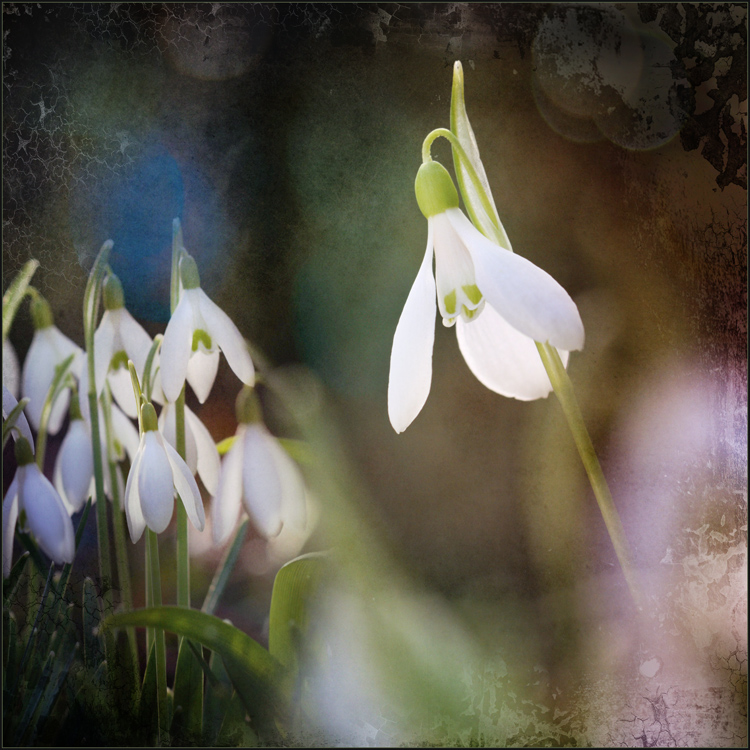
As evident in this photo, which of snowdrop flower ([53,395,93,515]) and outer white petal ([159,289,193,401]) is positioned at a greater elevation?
outer white petal ([159,289,193,401])

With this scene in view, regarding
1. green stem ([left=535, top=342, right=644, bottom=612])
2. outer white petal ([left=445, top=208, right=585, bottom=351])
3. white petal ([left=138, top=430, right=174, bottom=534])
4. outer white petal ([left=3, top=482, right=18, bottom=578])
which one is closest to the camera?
outer white petal ([left=445, top=208, right=585, bottom=351])

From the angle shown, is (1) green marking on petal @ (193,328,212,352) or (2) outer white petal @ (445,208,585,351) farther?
(1) green marking on petal @ (193,328,212,352)

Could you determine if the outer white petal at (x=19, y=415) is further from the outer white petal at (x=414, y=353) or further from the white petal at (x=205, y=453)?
the outer white petal at (x=414, y=353)

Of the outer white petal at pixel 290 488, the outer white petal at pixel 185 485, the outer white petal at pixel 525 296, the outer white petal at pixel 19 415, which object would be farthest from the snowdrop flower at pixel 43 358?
the outer white petal at pixel 525 296

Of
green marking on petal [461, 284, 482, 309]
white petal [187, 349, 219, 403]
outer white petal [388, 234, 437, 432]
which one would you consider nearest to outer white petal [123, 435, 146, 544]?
white petal [187, 349, 219, 403]

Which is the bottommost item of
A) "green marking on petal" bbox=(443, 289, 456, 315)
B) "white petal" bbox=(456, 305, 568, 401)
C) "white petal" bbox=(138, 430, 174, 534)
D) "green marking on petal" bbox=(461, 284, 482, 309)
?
"white petal" bbox=(138, 430, 174, 534)

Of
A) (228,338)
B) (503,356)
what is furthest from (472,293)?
(228,338)

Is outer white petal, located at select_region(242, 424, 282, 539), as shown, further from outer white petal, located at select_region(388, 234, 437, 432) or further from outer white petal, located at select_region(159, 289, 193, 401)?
outer white petal, located at select_region(388, 234, 437, 432)
